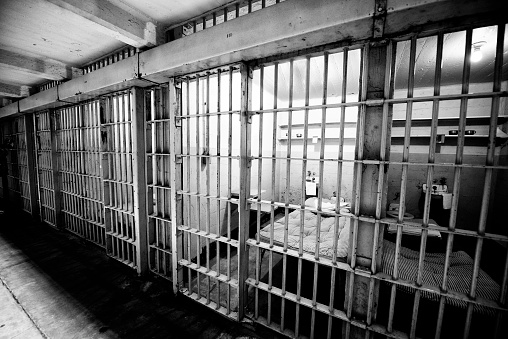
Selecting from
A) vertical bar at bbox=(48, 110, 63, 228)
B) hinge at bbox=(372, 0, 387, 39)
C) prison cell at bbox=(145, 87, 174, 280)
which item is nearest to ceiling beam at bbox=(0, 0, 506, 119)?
hinge at bbox=(372, 0, 387, 39)

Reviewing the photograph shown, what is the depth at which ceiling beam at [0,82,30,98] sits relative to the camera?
5.40 m

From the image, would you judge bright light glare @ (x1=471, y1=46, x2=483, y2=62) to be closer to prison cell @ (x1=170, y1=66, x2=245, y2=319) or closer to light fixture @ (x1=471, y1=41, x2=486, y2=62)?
light fixture @ (x1=471, y1=41, x2=486, y2=62)

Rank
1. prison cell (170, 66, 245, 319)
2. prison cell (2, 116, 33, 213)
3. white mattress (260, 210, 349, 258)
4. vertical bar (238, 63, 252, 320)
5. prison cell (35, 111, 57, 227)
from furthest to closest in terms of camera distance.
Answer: prison cell (2, 116, 33, 213), prison cell (35, 111, 57, 227), white mattress (260, 210, 349, 258), prison cell (170, 66, 245, 319), vertical bar (238, 63, 252, 320)

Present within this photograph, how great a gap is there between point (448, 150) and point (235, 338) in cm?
732

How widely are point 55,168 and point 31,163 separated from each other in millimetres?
1972

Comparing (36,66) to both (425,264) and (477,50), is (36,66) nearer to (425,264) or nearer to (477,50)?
(425,264)

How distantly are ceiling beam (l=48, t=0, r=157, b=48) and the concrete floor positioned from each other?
12.8 feet

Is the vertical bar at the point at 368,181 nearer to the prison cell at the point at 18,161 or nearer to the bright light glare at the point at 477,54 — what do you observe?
the bright light glare at the point at 477,54

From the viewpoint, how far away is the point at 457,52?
3.93m

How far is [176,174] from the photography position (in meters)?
3.39

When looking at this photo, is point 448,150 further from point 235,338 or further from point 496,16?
point 235,338

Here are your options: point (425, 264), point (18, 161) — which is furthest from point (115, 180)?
point (18, 161)

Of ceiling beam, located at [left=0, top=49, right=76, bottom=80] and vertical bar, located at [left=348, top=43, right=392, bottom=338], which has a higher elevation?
ceiling beam, located at [left=0, top=49, right=76, bottom=80]

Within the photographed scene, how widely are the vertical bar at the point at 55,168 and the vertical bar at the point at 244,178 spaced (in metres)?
6.07
